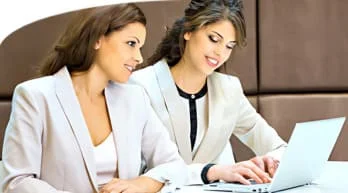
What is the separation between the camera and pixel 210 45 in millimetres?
1033

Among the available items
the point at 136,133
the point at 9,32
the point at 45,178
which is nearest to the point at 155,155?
the point at 136,133

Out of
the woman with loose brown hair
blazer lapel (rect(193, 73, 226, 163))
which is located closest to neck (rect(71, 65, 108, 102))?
the woman with loose brown hair

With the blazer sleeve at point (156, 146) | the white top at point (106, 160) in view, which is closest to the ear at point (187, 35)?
the blazer sleeve at point (156, 146)

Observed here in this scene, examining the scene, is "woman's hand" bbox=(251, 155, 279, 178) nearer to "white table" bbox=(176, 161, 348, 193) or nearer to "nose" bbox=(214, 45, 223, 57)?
"white table" bbox=(176, 161, 348, 193)

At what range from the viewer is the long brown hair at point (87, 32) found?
0.90 meters

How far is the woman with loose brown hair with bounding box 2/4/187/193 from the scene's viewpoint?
33.7 inches

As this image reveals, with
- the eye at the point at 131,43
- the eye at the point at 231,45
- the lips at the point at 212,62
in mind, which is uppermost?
the eye at the point at 131,43

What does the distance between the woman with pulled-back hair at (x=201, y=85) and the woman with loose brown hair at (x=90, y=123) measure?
0.09 meters

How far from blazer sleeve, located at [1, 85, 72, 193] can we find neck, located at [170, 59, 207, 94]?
0.29 metres

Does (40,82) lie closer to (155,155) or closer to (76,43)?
(76,43)

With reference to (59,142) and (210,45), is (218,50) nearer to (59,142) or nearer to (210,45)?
(210,45)

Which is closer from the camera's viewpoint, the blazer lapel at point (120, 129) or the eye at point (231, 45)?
the blazer lapel at point (120, 129)

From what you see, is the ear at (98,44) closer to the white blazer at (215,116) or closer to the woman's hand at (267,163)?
the white blazer at (215,116)

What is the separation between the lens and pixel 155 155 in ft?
3.19
